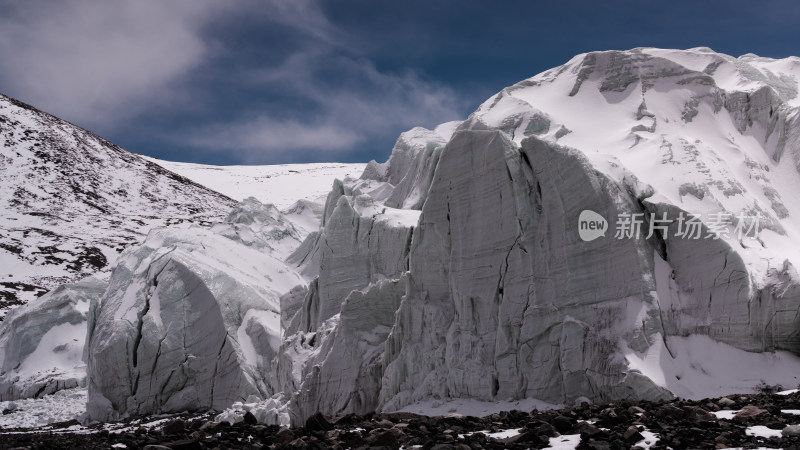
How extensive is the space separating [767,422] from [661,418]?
5.10ft

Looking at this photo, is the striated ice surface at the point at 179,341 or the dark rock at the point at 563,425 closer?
the dark rock at the point at 563,425

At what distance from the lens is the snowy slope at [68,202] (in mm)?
82188

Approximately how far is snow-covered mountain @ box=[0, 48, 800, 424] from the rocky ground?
4.96m

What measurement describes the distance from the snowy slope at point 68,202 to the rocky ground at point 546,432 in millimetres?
57551

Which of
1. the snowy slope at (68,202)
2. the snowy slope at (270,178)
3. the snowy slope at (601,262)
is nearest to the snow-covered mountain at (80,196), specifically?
the snowy slope at (68,202)

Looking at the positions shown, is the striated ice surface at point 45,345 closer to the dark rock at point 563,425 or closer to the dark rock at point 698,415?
the dark rock at point 563,425

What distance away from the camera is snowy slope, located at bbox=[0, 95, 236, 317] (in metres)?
82.2

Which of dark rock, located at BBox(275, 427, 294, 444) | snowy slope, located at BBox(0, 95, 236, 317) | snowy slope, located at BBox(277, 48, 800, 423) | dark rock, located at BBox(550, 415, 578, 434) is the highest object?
snowy slope, located at BBox(0, 95, 236, 317)

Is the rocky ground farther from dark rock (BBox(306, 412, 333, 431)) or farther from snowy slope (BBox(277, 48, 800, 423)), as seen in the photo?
snowy slope (BBox(277, 48, 800, 423))

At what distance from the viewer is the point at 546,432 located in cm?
1061

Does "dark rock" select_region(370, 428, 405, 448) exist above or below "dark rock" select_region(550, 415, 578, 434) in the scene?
below

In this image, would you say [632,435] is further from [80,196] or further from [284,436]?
[80,196]

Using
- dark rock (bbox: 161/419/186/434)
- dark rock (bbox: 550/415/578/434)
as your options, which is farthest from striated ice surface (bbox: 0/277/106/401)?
dark rock (bbox: 550/415/578/434)

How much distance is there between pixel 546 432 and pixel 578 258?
9.26 meters
